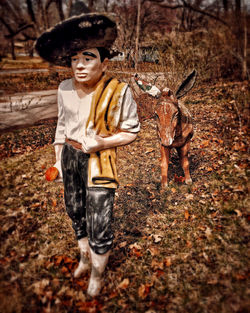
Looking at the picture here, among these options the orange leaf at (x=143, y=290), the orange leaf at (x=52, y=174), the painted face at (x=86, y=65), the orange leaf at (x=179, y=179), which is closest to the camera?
the painted face at (x=86, y=65)

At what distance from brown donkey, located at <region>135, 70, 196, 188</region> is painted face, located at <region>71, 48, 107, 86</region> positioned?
4.36 feet

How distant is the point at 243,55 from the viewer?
691 cm

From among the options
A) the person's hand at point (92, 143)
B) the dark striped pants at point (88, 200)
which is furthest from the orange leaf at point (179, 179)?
the person's hand at point (92, 143)

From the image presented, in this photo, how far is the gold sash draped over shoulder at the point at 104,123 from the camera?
5.63 feet

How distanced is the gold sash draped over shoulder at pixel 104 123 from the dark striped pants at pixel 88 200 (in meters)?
0.08

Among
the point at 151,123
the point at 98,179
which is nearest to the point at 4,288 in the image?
the point at 98,179

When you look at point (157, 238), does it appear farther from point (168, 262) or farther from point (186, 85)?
Result: point (186, 85)

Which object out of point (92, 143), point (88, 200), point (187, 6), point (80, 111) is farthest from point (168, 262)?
point (187, 6)

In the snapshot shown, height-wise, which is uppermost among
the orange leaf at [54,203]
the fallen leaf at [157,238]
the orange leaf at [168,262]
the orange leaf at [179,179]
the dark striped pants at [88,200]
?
the dark striped pants at [88,200]

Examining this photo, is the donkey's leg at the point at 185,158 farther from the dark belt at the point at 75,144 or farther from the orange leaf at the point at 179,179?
the dark belt at the point at 75,144

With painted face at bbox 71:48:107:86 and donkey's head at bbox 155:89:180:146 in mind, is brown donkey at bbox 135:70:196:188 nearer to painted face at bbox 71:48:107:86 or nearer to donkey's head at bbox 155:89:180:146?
donkey's head at bbox 155:89:180:146

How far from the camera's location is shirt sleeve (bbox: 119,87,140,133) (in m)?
1.79

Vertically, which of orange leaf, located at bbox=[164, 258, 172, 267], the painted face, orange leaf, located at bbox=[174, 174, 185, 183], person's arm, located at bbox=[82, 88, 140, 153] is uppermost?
the painted face

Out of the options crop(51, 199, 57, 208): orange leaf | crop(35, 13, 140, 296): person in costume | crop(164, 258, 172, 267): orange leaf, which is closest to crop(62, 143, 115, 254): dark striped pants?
crop(35, 13, 140, 296): person in costume
